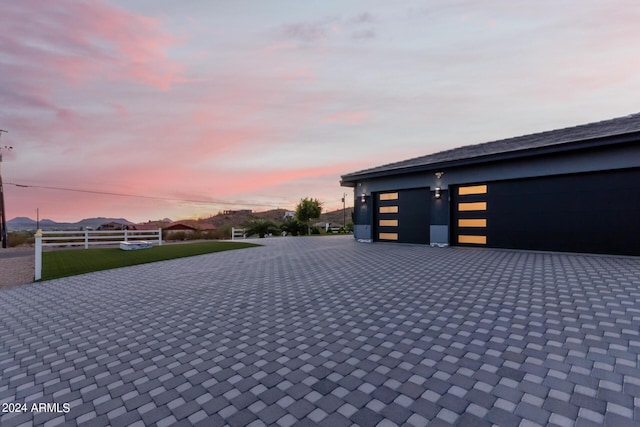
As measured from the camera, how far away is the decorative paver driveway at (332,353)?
6.91ft

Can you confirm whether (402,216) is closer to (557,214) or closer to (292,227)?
(557,214)

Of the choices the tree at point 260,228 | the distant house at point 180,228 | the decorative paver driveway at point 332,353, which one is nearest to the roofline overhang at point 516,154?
the decorative paver driveway at point 332,353

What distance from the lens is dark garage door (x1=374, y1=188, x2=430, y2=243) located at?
1288 cm

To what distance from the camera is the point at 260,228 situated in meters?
23.8

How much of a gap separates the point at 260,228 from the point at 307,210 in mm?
5268

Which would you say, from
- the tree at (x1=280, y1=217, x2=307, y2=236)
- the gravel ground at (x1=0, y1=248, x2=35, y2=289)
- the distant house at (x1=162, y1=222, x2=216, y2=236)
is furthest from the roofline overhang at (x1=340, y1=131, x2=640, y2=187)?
the distant house at (x1=162, y1=222, x2=216, y2=236)

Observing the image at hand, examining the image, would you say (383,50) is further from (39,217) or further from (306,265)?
(39,217)

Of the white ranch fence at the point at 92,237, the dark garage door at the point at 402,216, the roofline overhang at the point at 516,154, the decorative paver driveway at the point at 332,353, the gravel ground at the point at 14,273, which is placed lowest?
the gravel ground at the point at 14,273

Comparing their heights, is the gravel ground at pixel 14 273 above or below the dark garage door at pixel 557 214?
below

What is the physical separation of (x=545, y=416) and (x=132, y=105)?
48.9 ft

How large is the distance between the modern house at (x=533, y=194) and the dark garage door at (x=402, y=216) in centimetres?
5

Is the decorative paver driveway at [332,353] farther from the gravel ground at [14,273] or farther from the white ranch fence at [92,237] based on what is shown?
the white ranch fence at [92,237]

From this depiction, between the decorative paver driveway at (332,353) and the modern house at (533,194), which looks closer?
the decorative paver driveway at (332,353)

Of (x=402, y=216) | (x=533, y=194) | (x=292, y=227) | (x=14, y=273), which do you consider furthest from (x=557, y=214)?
(x=292, y=227)
